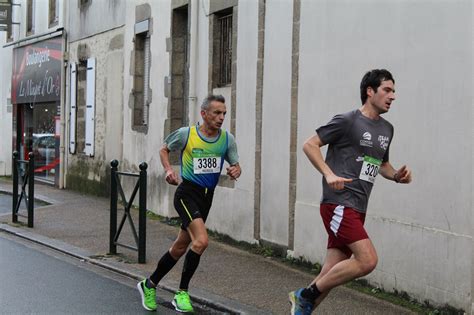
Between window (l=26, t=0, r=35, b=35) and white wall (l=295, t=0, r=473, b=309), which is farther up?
window (l=26, t=0, r=35, b=35)

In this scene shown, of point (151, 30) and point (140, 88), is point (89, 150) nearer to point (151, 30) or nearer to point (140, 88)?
point (140, 88)

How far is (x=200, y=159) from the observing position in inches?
252

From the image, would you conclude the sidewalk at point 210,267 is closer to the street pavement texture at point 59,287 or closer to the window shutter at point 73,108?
the street pavement texture at point 59,287

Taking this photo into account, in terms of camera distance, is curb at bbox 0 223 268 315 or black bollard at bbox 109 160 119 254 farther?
black bollard at bbox 109 160 119 254

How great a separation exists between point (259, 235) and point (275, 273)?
145 cm

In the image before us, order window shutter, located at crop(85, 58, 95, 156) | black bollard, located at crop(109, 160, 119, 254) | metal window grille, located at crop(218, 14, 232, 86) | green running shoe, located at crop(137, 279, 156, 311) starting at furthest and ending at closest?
window shutter, located at crop(85, 58, 95, 156) < metal window grille, located at crop(218, 14, 232, 86) < black bollard, located at crop(109, 160, 119, 254) < green running shoe, located at crop(137, 279, 156, 311)

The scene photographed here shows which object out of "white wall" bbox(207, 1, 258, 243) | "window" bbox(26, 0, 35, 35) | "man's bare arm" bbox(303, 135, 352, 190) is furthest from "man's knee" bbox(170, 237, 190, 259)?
"window" bbox(26, 0, 35, 35)

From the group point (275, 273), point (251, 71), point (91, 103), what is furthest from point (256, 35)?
point (91, 103)

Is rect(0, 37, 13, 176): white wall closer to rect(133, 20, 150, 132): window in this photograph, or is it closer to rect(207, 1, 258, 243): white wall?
rect(133, 20, 150, 132): window

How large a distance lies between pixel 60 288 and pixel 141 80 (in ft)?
25.5

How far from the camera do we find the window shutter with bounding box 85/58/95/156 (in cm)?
1703

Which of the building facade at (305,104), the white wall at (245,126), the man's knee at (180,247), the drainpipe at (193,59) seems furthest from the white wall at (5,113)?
the man's knee at (180,247)

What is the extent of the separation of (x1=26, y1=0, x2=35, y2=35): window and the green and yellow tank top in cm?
1652

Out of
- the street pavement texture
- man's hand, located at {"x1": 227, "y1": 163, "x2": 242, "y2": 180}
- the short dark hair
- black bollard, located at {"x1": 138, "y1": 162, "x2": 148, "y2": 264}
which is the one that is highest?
the short dark hair
